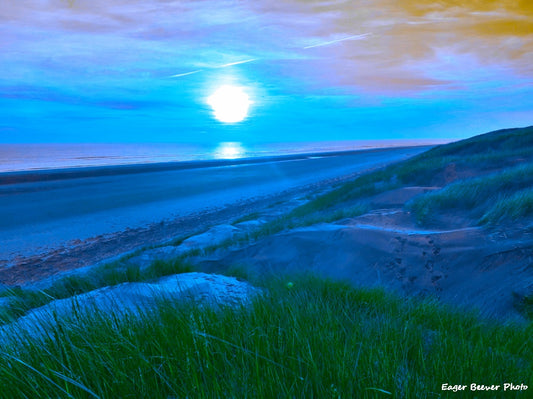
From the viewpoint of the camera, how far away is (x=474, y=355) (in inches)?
71.1

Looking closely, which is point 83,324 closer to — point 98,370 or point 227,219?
point 98,370

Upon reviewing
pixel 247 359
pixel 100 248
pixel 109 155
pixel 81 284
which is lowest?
pixel 100 248

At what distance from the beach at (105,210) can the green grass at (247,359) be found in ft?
28.9

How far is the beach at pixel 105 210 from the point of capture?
442 inches

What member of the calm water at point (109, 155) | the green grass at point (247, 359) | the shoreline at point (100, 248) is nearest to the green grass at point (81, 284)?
the green grass at point (247, 359)

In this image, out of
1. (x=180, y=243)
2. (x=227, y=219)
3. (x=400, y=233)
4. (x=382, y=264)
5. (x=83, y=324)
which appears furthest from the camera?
(x=227, y=219)

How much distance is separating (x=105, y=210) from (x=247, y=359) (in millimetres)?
17816

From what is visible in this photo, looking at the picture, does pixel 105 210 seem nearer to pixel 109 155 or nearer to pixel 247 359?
pixel 247 359

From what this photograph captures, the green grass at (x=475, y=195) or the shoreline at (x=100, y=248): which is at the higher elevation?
the green grass at (x=475, y=195)

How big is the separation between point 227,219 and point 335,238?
29.2 feet

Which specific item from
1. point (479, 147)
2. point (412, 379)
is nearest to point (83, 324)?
point (412, 379)

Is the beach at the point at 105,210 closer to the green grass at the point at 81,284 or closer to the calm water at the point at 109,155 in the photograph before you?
the green grass at the point at 81,284

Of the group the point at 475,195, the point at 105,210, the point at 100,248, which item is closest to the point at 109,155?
the point at 105,210

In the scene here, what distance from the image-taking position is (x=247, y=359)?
1751 millimetres
